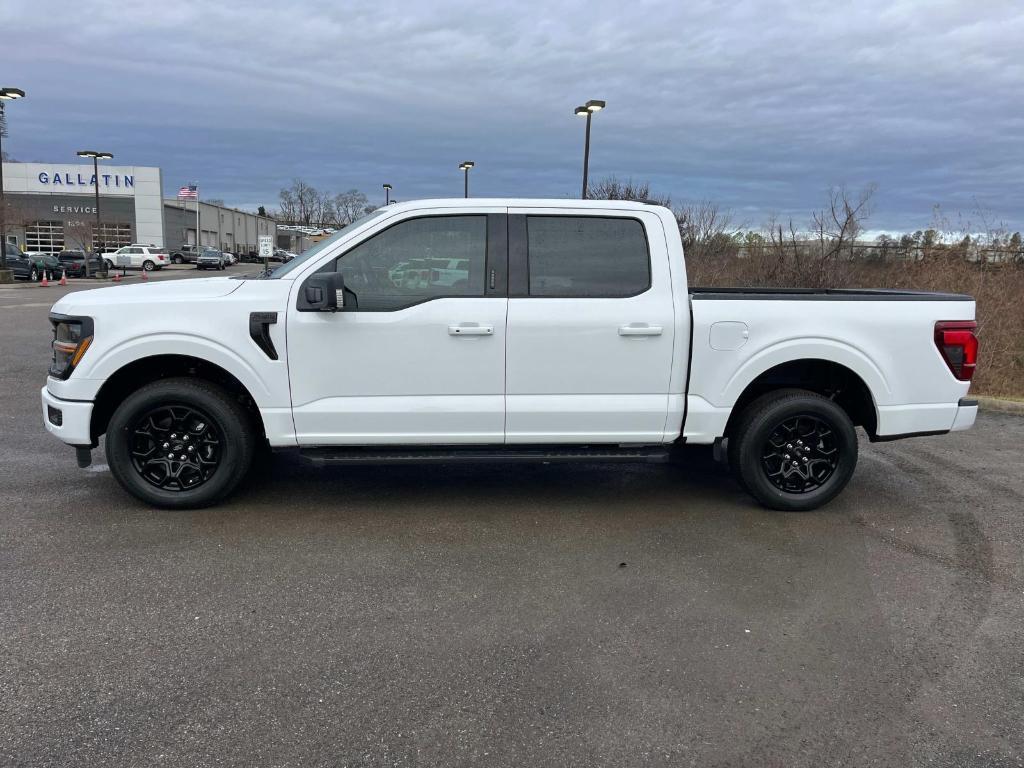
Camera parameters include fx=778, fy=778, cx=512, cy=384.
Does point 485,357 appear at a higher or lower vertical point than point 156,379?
higher

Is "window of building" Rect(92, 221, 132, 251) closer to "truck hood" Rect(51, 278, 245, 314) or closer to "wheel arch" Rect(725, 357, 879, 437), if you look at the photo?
"truck hood" Rect(51, 278, 245, 314)

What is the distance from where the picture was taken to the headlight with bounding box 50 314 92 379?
4.73 metres

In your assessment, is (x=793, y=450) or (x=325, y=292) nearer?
(x=325, y=292)

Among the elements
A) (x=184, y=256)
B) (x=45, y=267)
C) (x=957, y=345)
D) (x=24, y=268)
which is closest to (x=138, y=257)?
(x=184, y=256)

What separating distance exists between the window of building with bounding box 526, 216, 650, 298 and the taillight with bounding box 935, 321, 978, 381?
1967mm

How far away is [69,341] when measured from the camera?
4793 millimetres

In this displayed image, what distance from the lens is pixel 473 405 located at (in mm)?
4887

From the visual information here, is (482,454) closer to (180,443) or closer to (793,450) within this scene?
(180,443)

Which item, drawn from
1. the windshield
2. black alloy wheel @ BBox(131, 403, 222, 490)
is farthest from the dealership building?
the windshield

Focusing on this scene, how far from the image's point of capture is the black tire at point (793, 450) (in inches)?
200

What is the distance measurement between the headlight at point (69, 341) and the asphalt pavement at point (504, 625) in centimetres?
94

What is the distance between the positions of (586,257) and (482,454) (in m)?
1.43

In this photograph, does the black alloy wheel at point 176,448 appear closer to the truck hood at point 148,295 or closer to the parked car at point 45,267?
the truck hood at point 148,295

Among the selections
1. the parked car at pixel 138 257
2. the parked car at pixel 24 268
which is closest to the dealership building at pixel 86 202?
the parked car at pixel 138 257
